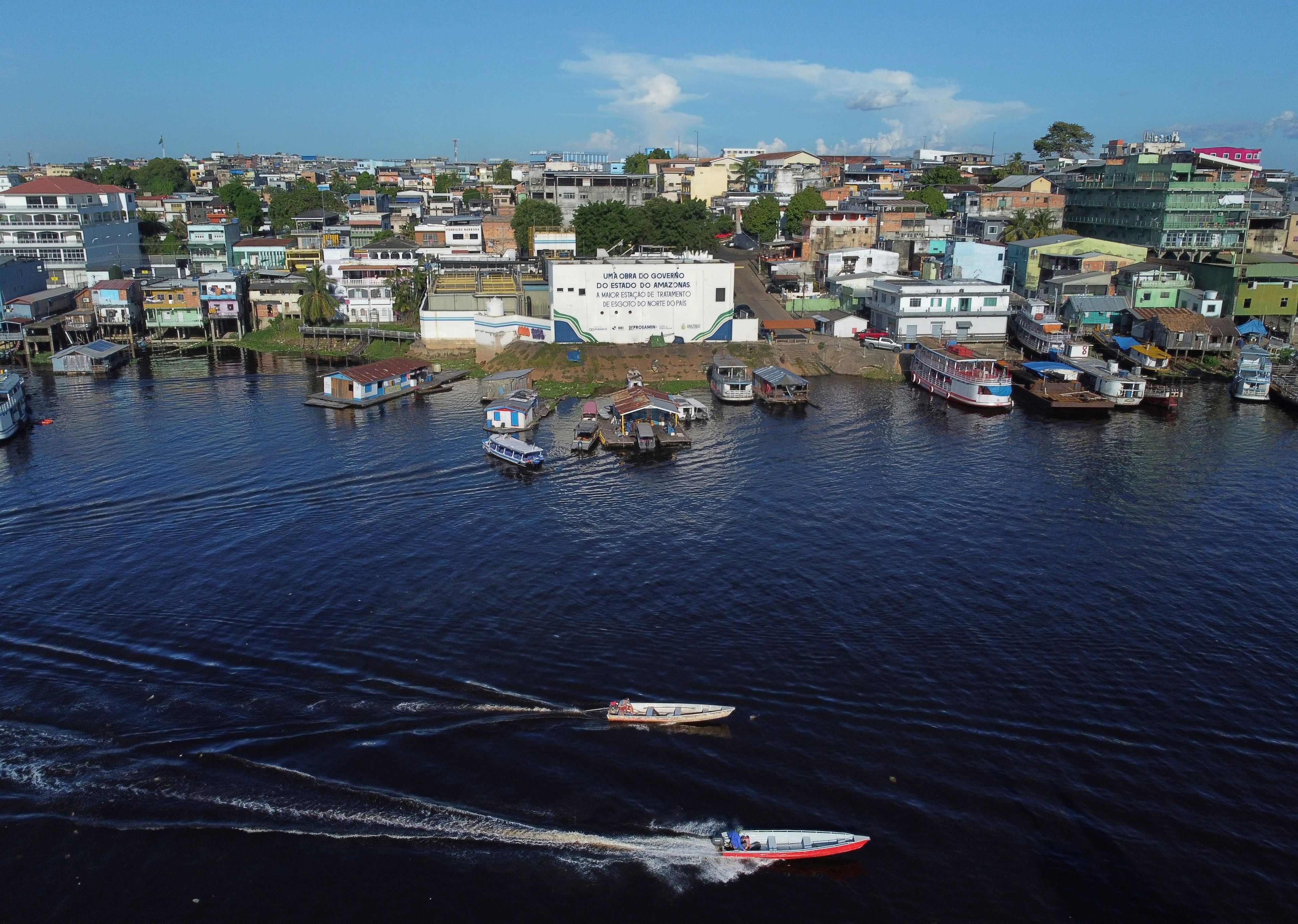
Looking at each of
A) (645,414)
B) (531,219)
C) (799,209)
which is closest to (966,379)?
(645,414)

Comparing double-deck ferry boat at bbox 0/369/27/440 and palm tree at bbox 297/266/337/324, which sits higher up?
palm tree at bbox 297/266/337/324

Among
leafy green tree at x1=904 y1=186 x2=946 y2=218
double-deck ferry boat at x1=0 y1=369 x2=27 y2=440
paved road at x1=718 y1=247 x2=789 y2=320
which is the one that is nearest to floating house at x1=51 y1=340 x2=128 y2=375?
double-deck ferry boat at x1=0 y1=369 x2=27 y2=440

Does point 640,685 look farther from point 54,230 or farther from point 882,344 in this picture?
point 54,230

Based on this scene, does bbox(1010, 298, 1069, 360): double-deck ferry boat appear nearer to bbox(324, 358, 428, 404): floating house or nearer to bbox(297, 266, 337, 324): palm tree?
bbox(324, 358, 428, 404): floating house

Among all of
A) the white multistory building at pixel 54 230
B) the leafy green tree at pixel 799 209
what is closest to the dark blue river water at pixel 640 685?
the white multistory building at pixel 54 230

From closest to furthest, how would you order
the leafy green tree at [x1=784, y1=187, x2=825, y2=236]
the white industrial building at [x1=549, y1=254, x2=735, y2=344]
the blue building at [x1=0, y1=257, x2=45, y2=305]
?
the white industrial building at [x1=549, y1=254, x2=735, y2=344]
the blue building at [x1=0, y1=257, x2=45, y2=305]
the leafy green tree at [x1=784, y1=187, x2=825, y2=236]

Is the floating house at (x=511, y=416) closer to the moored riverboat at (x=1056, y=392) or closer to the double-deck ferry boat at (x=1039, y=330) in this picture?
the moored riverboat at (x=1056, y=392)
